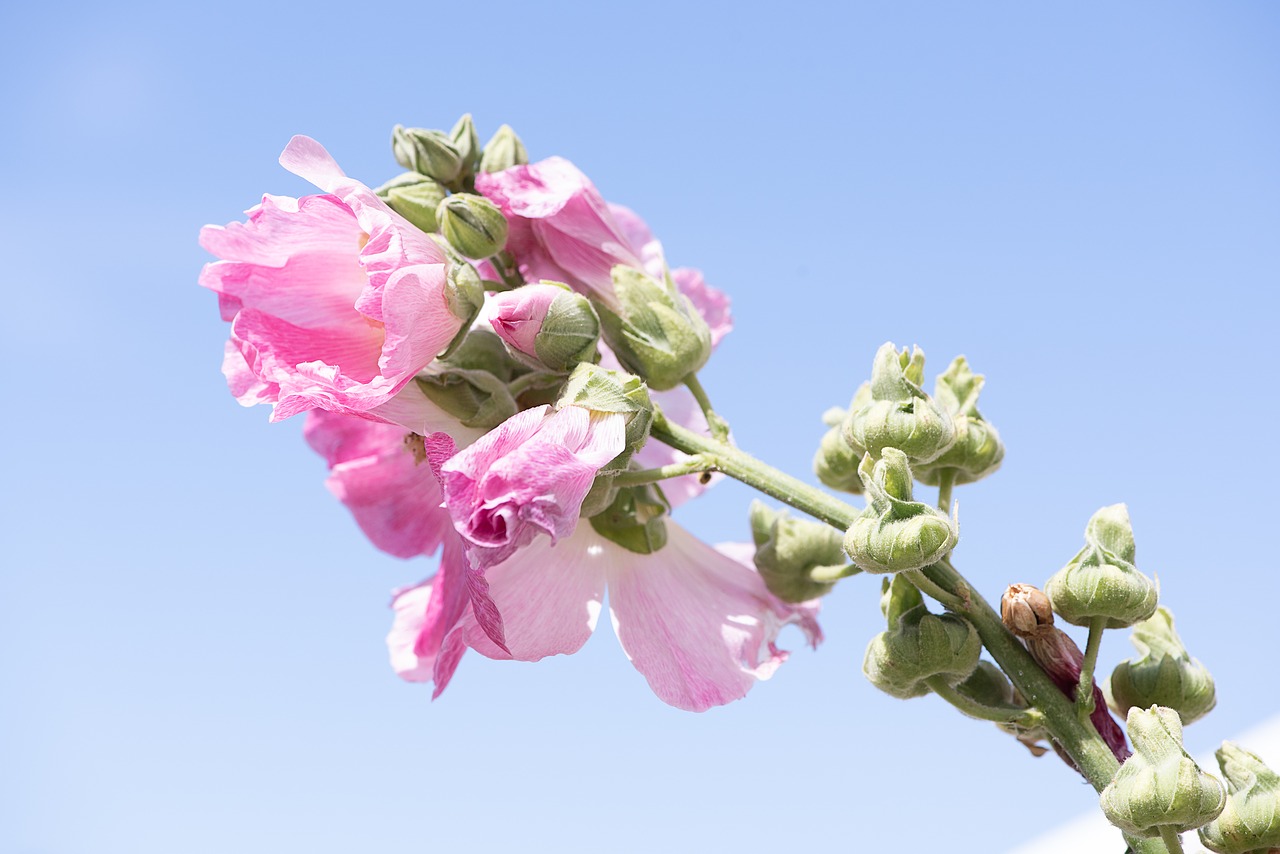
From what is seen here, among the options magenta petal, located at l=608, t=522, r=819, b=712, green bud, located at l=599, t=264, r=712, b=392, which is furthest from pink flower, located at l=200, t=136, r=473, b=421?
magenta petal, located at l=608, t=522, r=819, b=712

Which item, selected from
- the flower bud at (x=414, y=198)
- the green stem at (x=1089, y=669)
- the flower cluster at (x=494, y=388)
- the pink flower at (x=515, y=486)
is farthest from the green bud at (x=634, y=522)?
the green stem at (x=1089, y=669)

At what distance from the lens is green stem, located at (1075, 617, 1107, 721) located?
1.31 metres

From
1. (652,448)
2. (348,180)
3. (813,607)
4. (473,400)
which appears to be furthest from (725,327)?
(348,180)

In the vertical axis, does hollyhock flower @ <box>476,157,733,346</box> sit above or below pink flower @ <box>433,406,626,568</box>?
above

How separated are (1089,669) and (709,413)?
56cm

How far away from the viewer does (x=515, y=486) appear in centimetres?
121

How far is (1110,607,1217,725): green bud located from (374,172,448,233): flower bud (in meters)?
1.09

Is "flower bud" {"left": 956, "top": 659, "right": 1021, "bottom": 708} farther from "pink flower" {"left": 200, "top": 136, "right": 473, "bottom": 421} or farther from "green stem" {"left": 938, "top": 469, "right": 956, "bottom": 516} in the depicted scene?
"pink flower" {"left": 200, "top": 136, "right": 473, "bottom": 421}

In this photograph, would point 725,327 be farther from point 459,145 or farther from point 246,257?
point 246,257

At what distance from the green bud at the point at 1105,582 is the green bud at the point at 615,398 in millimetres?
520

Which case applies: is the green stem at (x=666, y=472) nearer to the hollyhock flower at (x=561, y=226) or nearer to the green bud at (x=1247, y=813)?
the hollyhock flower at (x=561, y=226)

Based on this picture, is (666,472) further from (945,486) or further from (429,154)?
(429,154)

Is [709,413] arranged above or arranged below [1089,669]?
above

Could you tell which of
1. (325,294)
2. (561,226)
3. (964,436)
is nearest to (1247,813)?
(964,436)
